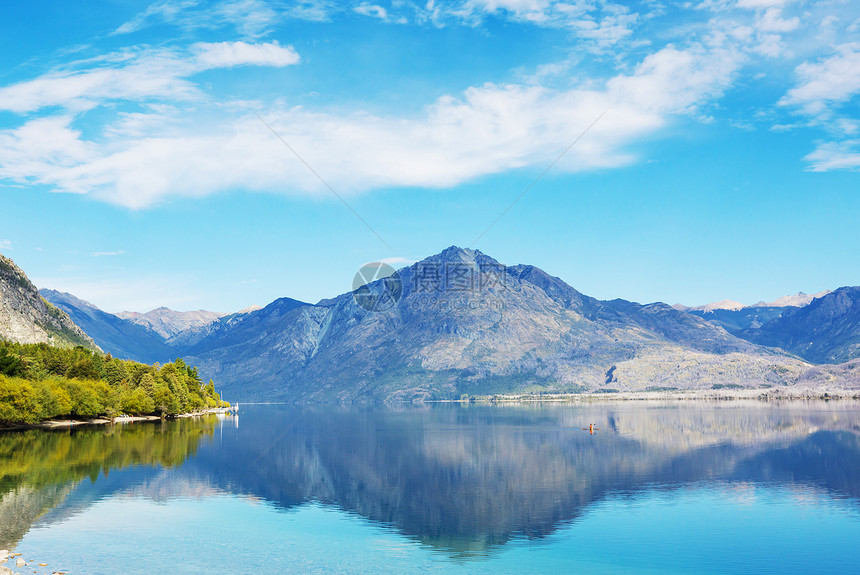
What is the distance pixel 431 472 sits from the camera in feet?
353

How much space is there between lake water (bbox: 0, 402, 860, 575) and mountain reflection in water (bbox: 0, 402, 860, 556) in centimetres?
42

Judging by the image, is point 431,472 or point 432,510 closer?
point 432,510

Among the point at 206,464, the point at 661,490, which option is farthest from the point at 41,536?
the point at 661,490

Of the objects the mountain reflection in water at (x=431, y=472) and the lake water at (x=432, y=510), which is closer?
the lake water at (x=432, y=510)

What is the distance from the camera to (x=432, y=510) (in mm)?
74812

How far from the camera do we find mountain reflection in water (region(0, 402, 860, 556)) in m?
71.1

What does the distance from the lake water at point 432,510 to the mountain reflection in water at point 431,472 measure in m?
0.42

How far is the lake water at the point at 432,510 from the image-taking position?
5359cm

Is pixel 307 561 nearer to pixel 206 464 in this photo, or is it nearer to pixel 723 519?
pixel 723 519

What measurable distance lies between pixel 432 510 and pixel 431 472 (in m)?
33.1

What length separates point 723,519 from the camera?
2717 inches

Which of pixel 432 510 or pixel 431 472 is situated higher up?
pixel 432 510

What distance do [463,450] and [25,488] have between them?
84114 mm

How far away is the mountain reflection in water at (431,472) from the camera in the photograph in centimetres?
7106
